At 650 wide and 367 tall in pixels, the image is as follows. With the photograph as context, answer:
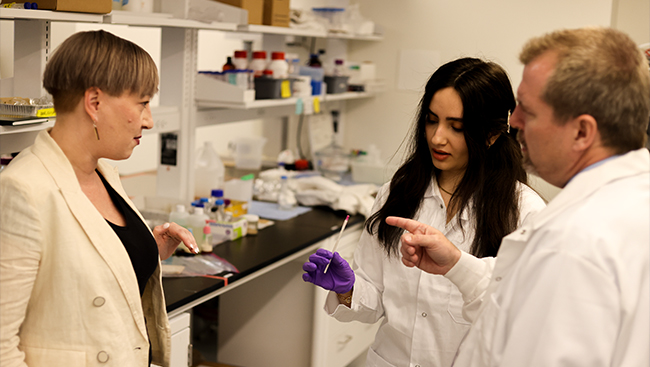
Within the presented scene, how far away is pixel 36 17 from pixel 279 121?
2.71 m

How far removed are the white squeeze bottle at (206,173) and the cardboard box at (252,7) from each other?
0.72 m

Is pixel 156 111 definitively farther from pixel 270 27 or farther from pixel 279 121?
pixel 279 121

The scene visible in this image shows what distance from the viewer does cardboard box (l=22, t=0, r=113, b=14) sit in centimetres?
184

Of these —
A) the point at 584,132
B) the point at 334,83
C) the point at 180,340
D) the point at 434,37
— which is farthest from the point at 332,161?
the point at 584,132

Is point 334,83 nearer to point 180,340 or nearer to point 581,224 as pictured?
point 180,340

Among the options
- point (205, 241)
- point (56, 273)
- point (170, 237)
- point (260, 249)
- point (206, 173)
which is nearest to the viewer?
point (56, 273)

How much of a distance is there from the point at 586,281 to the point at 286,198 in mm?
2468

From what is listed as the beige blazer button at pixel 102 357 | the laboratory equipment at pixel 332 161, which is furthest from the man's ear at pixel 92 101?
the laboratory equipment at pixel 332 161

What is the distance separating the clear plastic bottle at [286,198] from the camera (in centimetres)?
332

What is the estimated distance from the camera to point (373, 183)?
4031 mm

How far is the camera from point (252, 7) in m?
3.00

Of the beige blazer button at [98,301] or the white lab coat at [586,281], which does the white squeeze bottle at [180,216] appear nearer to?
the beige blazer button at [98,301]

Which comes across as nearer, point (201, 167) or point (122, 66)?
point (122, 66)

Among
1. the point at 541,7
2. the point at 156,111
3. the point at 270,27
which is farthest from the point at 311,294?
the point at 541,7
